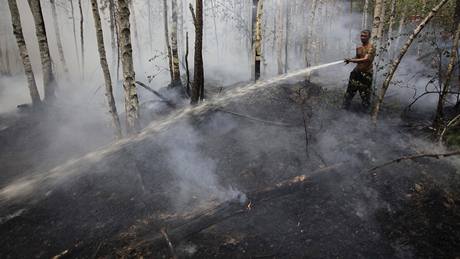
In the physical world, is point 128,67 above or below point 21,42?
below

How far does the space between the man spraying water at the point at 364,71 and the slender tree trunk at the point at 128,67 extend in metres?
5.05

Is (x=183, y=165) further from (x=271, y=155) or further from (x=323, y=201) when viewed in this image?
(x=323, y=201)

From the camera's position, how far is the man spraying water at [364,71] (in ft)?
20.0

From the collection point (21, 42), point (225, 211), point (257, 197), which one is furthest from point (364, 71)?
point (21, 42)

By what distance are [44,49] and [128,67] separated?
5.63 metres

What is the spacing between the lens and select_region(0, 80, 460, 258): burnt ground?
379cm

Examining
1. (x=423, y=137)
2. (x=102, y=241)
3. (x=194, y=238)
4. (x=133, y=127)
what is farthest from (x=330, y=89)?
(x=102, y=241)

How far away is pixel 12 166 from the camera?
854 cm

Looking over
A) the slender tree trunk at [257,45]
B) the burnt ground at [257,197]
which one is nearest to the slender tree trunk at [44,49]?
the burnt ground at [257,197]

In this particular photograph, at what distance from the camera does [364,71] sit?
6.24 m

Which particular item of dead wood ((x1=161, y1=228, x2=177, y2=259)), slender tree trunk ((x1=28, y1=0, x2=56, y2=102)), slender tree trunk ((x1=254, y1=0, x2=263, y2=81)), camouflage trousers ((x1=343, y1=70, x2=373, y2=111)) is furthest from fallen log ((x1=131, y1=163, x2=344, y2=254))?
slender tree trunk ((x1=28, y1=0, x2=56, y2=102))

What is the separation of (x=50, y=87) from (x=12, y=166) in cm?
430

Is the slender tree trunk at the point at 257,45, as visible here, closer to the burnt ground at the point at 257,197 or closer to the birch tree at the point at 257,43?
the birch tree at the point at 257,43

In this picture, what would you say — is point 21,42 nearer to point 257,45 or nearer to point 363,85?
point 257,45
